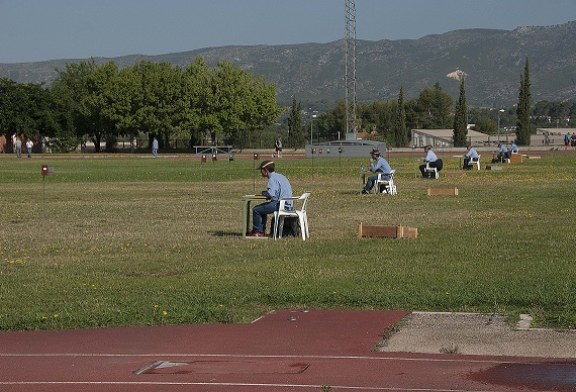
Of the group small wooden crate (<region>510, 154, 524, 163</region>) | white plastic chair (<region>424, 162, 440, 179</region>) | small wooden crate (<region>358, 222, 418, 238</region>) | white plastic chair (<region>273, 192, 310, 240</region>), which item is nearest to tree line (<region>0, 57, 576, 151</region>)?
small wooden crate (<region>510, 154, 524, 163</region>)

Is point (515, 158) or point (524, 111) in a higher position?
point (524, 111)

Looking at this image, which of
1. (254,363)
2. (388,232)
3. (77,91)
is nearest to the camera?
(254,363)

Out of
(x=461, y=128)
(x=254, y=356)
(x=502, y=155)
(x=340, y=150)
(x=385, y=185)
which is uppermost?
(x=254, y=356)

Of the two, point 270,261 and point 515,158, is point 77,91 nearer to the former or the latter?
point 515,158

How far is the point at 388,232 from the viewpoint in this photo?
2095 centimetres

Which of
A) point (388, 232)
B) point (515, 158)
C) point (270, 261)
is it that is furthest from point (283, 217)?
point (515, 158)

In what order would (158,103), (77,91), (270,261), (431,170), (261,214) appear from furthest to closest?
(77,91) → (158,103) → (431,170) → (261,214) → (270,261)

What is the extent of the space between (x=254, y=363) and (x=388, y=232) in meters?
10.6

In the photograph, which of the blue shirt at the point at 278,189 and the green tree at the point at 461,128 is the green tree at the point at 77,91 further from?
the blue shirt at the point at 278,189

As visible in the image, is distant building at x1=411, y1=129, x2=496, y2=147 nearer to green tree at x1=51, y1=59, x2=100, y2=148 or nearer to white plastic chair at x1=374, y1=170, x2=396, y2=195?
green tree at x1=51, y1=59, x2=100, y2=148

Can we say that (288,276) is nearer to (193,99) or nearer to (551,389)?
(551,389)

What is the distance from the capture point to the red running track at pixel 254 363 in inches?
381

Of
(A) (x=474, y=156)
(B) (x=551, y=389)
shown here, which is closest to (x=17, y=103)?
(A) (x=474, y=156)

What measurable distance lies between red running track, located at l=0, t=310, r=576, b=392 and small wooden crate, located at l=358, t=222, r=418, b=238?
26.0 feet
